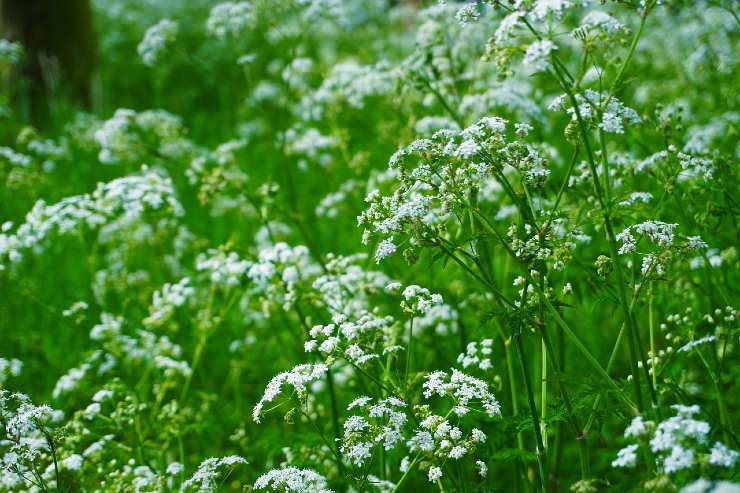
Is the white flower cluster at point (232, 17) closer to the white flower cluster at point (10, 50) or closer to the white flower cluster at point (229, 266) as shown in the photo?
the white flower cluster at point (229, 266)

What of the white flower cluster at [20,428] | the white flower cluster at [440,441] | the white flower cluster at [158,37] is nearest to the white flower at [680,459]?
the white flower cluster at [440,441]

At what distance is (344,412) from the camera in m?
4.68

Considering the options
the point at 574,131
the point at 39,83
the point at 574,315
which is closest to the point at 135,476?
the point at 574,131

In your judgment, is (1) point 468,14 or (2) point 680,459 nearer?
(2) point 680,459

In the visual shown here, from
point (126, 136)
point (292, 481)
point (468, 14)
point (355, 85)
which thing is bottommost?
point (292, 481)

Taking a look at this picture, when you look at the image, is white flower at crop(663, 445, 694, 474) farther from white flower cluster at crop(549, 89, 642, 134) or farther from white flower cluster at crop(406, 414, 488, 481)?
white flower cluster at crop(549, 89, 642, 134)

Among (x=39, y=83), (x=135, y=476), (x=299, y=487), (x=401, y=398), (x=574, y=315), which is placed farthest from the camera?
(x=39, y=83)

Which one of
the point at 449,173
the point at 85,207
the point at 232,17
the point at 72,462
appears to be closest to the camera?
the point at 449,173

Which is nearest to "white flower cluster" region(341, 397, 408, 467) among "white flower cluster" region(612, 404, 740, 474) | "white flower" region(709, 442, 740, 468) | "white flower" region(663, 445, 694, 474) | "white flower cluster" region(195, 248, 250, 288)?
"white flower cluster" region(612, 404, 740, 474)

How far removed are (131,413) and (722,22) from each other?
6114 mm

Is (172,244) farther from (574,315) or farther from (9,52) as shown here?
(574,315)

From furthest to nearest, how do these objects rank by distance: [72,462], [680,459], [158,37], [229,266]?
[158,37] < [229,266] < [72,462] < [680,459]

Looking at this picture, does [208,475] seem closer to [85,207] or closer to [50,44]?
[85,207]

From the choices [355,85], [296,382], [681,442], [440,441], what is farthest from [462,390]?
[355,85]
